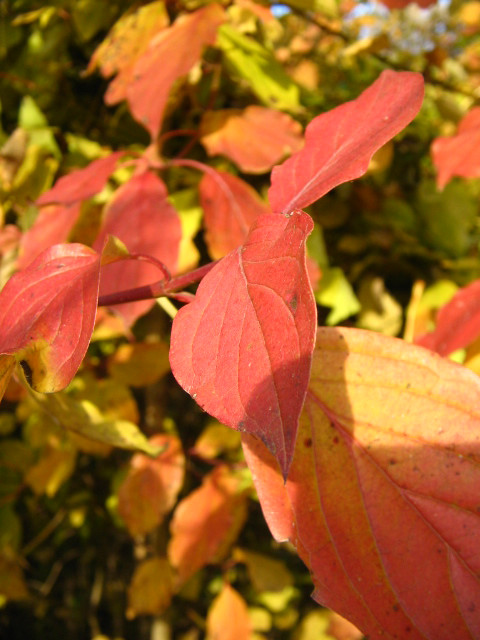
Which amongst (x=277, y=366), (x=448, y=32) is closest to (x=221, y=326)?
(x=277, y=366)

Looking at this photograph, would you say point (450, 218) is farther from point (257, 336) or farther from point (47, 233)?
point (257, 336)

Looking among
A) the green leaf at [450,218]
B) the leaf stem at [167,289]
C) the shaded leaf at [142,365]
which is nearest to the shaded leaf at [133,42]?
the shaded leaf at [142,365]

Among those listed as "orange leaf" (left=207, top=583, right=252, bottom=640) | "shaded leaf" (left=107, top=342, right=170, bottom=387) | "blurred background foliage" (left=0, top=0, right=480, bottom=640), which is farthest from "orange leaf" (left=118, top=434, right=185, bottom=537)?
"orange leaf" (left=207, top=583, right=252, bottom=640)

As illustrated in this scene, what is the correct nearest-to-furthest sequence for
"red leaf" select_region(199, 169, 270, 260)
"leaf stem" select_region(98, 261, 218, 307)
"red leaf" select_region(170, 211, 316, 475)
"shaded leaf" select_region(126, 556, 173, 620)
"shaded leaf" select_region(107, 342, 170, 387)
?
"red leaf" select_region(170, 211, 316, 475) → "leaf stem" select_region(98, 261, 218, 307) → "red leaf" select_region(199, 169, 270, 260) → "shaded leaf" select_region(107, 342, 170, 387) → "shaded leaf" select_region(126, 556, 173, 620)

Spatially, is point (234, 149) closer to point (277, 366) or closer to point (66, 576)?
point (277, 366)

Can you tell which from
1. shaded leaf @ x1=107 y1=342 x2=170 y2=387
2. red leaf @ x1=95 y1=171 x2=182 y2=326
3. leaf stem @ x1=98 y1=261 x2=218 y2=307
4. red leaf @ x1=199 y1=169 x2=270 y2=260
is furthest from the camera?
shaded leaf @ x1=107 y1=342 x2=170 y2=387

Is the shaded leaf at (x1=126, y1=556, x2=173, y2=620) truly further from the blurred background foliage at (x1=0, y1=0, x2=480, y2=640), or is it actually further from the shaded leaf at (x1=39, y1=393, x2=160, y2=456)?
the shaded leaf at (x1=39, y1=393, x2=160, y2=456)
